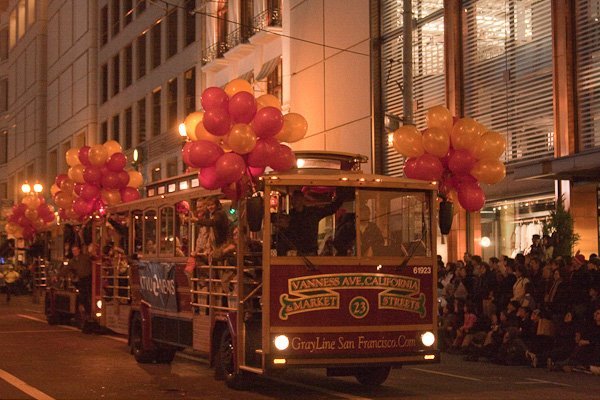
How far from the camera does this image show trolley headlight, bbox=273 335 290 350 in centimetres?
1297

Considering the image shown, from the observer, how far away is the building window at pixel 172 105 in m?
43.1

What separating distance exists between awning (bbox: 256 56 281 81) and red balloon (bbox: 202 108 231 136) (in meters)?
19.7

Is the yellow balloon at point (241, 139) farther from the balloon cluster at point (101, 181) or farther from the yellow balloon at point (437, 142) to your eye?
the balloon cluster at point (101, 181)

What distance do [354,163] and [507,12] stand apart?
965 centimetres

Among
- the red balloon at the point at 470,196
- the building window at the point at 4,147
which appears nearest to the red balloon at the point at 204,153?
the red balloon at the point at 470,196

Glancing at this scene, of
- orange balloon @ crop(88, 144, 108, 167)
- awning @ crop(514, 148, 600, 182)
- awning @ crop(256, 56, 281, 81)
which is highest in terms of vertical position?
awning @ crop(256, 56, 281, 81)

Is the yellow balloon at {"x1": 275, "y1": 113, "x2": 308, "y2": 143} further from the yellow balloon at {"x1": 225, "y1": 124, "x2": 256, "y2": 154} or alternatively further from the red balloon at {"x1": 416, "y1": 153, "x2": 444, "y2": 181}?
the red balloon at {"x1": 416, "y1": 153, "x2": 444, "y2": 181}

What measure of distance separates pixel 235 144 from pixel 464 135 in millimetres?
3244

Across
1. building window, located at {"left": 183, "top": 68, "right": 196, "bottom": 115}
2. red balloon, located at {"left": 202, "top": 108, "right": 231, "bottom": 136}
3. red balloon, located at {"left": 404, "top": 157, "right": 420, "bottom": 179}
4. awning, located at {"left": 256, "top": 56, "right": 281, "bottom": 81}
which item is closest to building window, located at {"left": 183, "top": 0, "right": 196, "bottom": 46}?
building window, located at {"left": 183, "top": 68, "right": 196, "bottom": 115}

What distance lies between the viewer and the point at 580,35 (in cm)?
2178

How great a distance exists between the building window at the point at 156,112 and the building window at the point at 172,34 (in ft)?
6.85

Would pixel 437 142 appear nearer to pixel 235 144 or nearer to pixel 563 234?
pixel 235 144

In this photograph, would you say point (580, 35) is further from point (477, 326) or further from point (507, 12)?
point (477, 326)

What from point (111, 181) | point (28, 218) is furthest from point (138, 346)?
point (28, 218)
